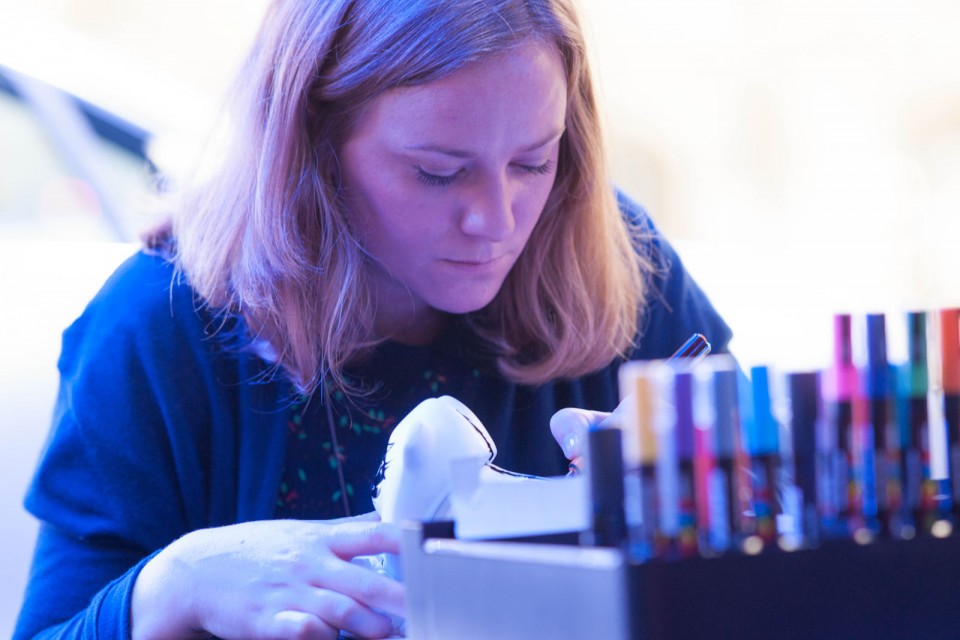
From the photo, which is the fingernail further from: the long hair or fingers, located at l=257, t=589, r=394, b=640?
the long hair

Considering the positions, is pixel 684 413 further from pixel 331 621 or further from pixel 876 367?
pixel 331 621

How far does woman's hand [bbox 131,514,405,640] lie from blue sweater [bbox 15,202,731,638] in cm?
13

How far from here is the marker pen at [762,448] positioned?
0.40 meters

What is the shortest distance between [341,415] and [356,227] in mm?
141

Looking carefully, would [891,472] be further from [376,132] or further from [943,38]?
[943,38]

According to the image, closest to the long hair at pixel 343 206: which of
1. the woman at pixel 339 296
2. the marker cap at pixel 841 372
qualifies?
the woman at pixel 339 296

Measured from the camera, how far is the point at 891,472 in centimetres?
41

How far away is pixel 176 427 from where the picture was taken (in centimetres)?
77

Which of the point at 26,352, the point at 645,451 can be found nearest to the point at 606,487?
the point at 645,451

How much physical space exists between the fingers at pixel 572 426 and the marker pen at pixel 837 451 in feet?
0.57

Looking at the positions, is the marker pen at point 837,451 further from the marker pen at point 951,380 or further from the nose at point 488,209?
the nose at point 488,209

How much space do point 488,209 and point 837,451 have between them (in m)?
0.36

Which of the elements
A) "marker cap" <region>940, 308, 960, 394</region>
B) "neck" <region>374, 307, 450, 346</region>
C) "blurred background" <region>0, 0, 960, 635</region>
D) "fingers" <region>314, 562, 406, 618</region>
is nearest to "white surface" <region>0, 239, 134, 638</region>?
"neck" <region>374, 307, 450, 346</region>

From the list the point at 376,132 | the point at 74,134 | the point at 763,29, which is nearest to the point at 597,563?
the point at 376,132
